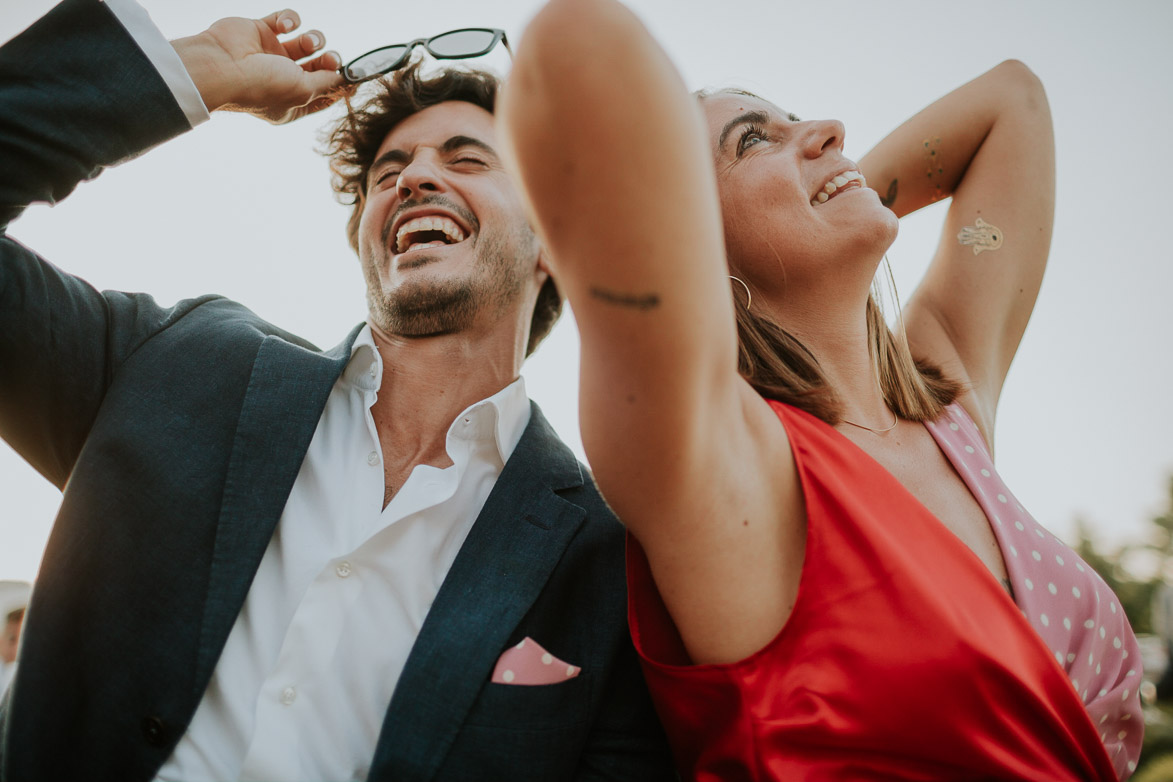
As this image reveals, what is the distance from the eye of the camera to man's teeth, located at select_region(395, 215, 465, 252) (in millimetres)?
2572

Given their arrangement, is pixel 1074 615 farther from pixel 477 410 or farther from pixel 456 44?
pixel 456 44

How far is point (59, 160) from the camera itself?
Result: 1.59 m

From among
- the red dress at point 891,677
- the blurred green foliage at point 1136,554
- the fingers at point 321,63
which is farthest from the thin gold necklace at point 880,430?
the blurred green foliage at point 1136,554

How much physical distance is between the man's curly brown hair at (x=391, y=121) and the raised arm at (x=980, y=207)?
170 centimetres

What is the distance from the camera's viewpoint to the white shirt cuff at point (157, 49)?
168 cm

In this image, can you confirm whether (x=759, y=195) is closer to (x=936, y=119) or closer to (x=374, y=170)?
(x=936, y=119)

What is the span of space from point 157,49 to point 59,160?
377mm

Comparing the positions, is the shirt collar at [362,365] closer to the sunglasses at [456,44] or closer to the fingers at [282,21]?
the fingers at [282,21]

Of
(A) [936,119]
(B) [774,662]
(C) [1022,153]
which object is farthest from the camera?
(A) [936,119]

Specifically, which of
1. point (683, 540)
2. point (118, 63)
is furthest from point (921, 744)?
point (118, 63)

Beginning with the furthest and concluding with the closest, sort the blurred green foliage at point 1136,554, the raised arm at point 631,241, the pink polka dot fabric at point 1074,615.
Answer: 1. the blurred green foliage at point 1136,554
2. the pink polka dot fabric at point 1074,615
3. the raised arm at point 631,241

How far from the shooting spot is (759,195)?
1.76 meters

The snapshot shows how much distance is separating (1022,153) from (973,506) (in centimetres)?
168

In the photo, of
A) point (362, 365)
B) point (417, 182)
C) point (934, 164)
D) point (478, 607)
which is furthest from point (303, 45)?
point (934, 164)
